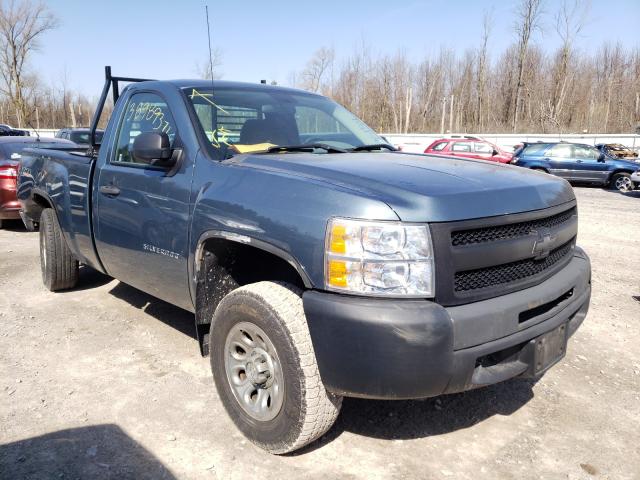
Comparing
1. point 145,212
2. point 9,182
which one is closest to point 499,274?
point 145,212

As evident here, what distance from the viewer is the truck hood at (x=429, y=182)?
7.29ft

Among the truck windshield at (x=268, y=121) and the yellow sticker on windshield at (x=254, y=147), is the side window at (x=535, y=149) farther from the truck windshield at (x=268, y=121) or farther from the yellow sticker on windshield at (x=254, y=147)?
the yellow sticker on windshield at (x=254, y=147)

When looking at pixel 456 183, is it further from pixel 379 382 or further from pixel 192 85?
pixel 192 85

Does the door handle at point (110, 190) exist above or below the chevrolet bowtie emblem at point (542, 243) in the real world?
Answer: above

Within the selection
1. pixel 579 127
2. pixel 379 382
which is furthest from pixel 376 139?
pixel 579 127

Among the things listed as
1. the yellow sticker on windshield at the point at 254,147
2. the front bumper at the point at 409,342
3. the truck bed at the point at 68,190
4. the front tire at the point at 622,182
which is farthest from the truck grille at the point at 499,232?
the front tire at the point at 622,182

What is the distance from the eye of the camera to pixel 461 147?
19.1 metres

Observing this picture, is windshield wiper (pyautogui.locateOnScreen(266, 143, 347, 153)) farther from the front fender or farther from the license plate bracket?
the license plate bracket

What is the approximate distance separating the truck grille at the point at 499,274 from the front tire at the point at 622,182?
1633cm

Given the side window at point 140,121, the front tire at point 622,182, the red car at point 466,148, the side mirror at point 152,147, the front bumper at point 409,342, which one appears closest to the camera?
the front bumper at point 409,342

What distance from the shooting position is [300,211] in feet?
7.70

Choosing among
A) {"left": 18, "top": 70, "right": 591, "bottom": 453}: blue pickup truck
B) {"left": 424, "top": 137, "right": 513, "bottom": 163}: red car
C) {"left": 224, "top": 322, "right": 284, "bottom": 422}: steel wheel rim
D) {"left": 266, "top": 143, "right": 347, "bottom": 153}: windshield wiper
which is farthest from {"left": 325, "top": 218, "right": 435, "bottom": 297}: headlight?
{"left": 424, "top": 137, "right": 513, "bottom": 163}: red car

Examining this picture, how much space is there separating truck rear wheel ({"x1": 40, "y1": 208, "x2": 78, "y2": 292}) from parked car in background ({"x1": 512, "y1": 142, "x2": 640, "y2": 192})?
15.6m

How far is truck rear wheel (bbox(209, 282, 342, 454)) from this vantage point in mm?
2354
